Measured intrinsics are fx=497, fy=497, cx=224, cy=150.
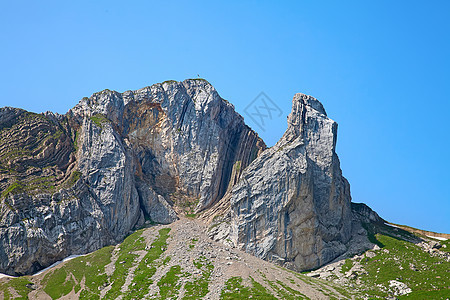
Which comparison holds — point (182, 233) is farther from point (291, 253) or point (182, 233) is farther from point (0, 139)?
point (0, 139)

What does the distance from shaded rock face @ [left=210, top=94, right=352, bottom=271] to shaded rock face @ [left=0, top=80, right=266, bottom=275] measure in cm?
1605

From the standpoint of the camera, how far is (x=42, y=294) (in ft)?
337

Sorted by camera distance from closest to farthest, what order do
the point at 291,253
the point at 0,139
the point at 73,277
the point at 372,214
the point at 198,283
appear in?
the point at 198,283 → the point at 73,277 → the point at 291,253 → the point at 0,139 → the point at 372,214

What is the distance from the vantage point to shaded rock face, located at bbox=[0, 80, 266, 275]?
4631 inches

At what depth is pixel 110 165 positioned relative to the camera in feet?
443

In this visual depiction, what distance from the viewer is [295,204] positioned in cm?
12581

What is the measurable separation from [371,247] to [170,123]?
66309 millimetres

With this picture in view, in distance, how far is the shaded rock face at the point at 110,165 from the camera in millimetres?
117625

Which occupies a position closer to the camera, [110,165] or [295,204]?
[295,204]

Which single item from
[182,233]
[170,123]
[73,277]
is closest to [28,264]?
[73,277]

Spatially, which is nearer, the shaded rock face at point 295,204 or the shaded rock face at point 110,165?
the shaded rock face at point 110,165

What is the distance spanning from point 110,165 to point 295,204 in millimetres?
50774

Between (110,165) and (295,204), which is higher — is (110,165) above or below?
above

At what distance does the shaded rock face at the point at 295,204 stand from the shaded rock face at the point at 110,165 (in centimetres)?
1605
